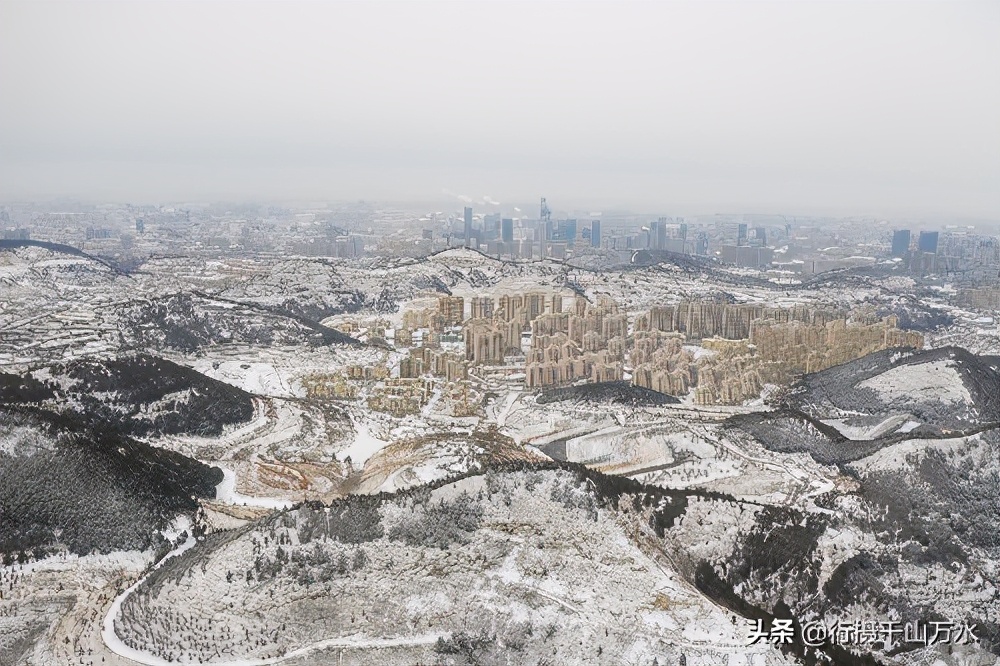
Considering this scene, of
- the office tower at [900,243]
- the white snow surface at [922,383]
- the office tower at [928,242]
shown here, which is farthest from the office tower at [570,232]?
the white snow surface at [922,383]

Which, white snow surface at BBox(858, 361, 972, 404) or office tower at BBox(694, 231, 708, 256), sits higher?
office tower at BBox(694, 231, 708, 256)

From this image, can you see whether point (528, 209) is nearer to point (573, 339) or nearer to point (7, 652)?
point (573, 339)

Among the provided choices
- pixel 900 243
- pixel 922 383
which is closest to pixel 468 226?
pixel 922 383

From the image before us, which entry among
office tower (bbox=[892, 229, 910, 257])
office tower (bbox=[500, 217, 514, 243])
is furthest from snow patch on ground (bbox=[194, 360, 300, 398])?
office tower (bbox=[892, 229, 910, 257])

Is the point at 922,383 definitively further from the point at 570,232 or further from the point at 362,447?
the point at 570,232

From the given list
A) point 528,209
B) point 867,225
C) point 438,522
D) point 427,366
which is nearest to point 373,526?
point 438,522

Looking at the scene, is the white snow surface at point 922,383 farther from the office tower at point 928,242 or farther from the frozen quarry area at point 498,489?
the office tower at point 928,242

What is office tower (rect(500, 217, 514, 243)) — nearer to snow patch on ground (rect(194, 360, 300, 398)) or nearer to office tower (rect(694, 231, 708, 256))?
office tower (rect(694, 231, 708, 256))
